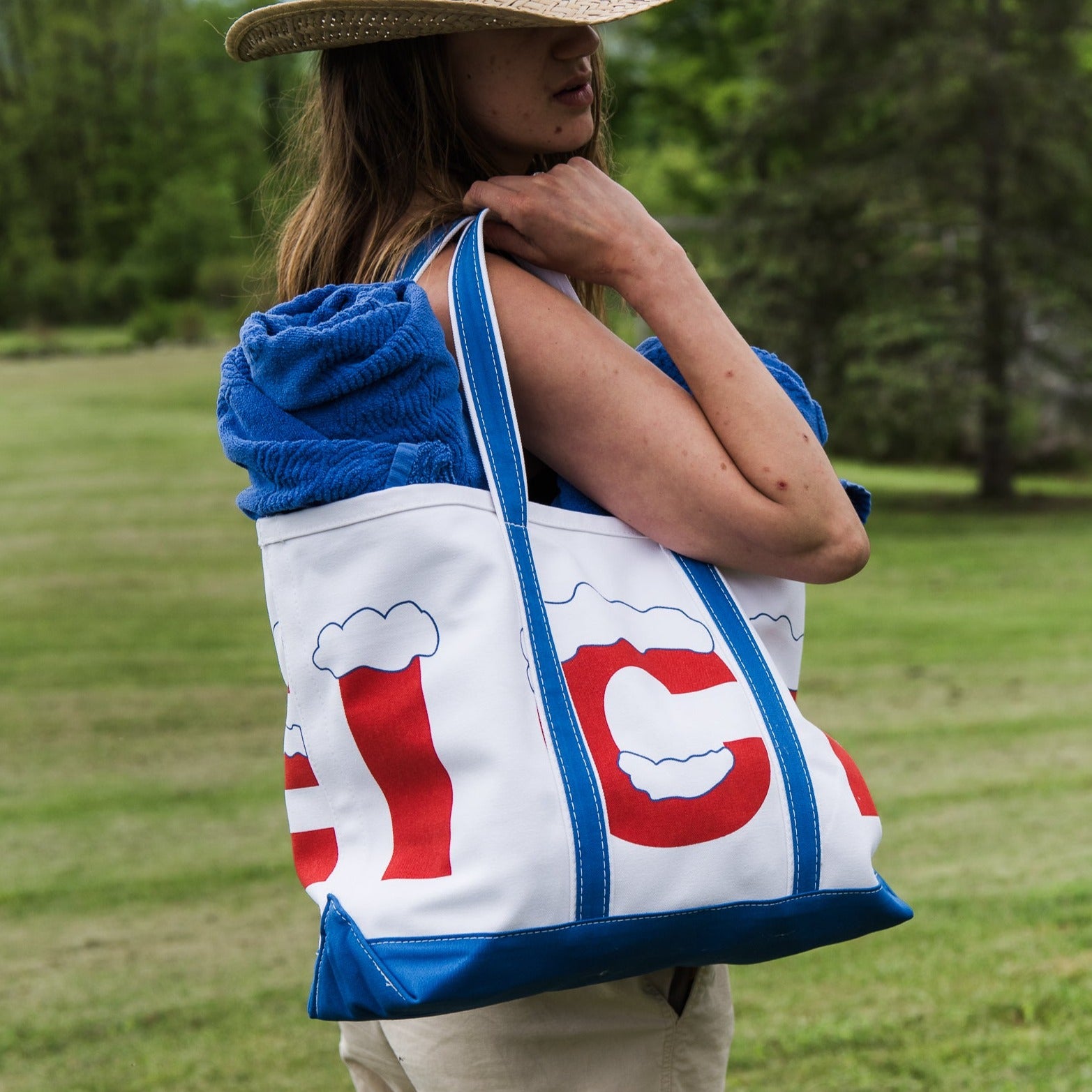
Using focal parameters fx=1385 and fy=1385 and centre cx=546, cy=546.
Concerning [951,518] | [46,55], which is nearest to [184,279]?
[46,55]

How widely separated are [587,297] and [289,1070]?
2315mm

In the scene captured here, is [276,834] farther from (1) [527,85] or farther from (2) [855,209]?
(2) [855,209]

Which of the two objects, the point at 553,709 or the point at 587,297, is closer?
the point at 553,709

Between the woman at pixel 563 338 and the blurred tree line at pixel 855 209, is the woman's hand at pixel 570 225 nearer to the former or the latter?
the woman at pixel 563 338

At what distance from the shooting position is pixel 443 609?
1220mm

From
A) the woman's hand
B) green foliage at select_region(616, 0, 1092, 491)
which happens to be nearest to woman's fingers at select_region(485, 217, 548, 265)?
the woman's hand

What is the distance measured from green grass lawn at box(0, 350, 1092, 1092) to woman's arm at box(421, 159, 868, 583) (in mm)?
2182

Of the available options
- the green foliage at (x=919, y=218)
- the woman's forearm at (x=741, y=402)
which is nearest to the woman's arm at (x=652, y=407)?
the woman's forearm at (x=741, y=402)

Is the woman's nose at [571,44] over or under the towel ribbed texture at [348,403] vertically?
over

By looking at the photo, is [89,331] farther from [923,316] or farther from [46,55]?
[923,316]

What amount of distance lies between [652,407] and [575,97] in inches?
14.9

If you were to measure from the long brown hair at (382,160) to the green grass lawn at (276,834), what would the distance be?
92.3 inches

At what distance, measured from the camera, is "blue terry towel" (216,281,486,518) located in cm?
121

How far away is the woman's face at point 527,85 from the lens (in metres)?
1.41
